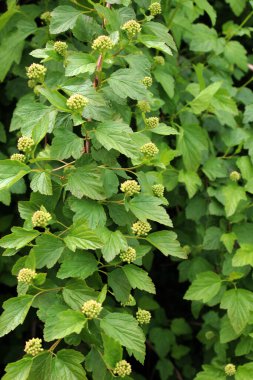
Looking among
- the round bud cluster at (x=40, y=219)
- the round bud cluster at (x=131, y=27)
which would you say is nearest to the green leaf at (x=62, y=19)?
the round bud cluster at (x=131, y=27)

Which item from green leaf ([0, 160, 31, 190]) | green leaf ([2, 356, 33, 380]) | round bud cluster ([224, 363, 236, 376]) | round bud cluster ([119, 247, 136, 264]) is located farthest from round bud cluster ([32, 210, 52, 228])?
round bud cluster ([224, 363, 236, 376])

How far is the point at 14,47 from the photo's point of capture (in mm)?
2168

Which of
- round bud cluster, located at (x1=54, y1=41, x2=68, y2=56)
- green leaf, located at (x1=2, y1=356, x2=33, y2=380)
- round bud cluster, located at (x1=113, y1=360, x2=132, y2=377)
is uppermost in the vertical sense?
round bud cluster, located at (x1=54, y1=41, x2=68, y2=56)

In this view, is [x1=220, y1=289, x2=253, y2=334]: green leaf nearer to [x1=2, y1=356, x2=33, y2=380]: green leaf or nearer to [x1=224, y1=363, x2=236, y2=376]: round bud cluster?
[x1=224, y1=363, x2=236, y2=376]: round bud cluster

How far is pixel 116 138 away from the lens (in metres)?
1.42

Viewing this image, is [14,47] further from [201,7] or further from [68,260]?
[68,260]

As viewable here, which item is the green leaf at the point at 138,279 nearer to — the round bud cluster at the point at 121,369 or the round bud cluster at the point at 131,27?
the round bud cluster at the point at 121,369

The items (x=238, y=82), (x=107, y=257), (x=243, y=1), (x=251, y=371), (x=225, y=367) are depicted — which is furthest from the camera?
(x=238, y=82)

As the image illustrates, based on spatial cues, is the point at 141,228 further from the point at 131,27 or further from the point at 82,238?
the point at 131,27

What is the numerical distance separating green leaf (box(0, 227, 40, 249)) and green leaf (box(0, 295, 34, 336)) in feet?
0.43

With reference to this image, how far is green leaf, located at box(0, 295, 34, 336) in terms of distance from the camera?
4.33ft

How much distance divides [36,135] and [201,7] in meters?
1.10

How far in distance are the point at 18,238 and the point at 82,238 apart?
0.53ft

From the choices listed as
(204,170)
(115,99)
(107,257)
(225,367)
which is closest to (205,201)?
(204,170)
